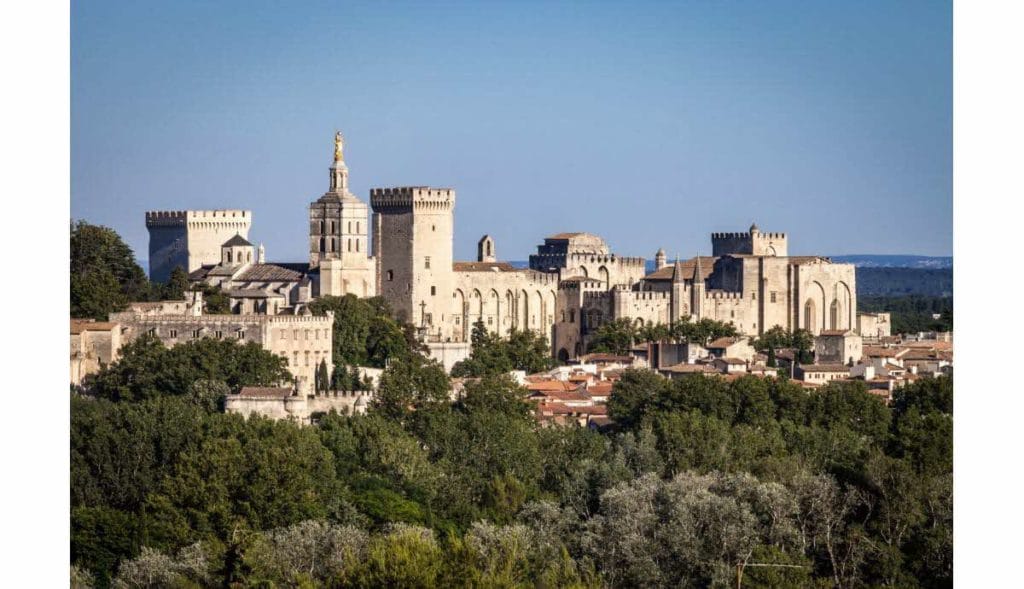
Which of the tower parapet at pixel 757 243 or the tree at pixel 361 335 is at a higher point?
the tower parapet at pixel 757 243

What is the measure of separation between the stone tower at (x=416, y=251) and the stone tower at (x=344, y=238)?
544 millimetres

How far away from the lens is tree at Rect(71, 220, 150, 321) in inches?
1713

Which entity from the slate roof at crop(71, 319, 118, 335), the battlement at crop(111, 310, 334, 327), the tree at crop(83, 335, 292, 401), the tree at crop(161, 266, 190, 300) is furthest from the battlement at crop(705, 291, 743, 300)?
the slate roof at crop(71, 319, 118, 335)

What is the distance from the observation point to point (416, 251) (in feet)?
188

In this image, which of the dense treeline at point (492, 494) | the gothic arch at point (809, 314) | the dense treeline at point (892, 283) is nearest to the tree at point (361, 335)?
the dense treeline at point (492, 494)

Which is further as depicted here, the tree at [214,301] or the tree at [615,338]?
the tree at [615,338]

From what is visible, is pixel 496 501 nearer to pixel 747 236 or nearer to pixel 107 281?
pixel 107 281

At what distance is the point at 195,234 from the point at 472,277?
9.50 m

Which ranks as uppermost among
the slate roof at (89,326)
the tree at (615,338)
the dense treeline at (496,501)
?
the slate roof at (89,326)

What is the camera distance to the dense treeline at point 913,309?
6819cm

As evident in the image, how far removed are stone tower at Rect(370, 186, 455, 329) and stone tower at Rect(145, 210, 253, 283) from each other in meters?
7.09

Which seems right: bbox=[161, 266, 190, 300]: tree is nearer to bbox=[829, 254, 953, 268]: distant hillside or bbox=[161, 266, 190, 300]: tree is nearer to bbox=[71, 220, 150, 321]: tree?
bbox=[71, 220, 150, 321]: tree

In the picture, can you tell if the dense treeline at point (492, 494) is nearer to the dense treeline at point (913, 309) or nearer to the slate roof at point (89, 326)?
the slate roof at point (89, 326)
